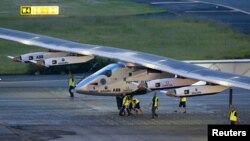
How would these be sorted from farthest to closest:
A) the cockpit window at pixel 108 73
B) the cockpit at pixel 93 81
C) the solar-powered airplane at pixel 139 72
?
→ the cockpit window at pixel 108 73 → the cockpit at pixel 93 81 → the solar-powered airplane at pixel 139 72

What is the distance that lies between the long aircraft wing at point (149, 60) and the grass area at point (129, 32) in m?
11.8

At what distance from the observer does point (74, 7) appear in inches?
4456

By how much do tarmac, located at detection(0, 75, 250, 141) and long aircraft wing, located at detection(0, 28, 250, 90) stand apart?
2922 millimetres

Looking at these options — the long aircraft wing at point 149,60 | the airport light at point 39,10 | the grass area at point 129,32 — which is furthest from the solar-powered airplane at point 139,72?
the airport light at point 39,10

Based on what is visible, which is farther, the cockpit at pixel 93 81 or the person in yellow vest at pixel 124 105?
the cockpit at pixel 93 81

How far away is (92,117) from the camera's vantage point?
57.1 metres

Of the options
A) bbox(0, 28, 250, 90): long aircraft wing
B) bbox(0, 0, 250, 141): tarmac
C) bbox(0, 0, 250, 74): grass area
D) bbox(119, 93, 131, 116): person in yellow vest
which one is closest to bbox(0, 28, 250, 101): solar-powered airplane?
bbox(0, 28, 250, 90): long aircraft wing

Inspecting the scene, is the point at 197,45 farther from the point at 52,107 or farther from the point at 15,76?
the point at 52,107

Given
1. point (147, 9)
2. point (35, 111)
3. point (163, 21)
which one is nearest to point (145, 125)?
point (35, 111)

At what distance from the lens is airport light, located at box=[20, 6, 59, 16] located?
3996 inches

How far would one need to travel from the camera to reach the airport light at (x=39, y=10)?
102 meters

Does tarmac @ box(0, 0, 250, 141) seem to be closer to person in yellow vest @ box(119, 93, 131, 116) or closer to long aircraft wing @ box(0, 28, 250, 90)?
person in yellow vest @ box(119, 93, 131, 116)

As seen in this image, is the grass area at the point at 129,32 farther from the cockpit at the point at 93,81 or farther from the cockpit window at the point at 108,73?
the cockpit window at the point at 108,73

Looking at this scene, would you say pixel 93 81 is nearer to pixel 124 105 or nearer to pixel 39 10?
pixel 124 105
